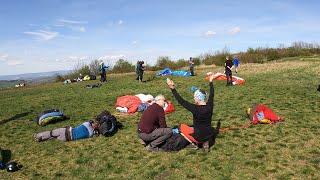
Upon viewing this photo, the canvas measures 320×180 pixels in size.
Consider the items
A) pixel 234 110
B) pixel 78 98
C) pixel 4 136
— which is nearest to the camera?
pixel 4 136

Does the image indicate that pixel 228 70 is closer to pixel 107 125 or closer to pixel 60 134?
pixel 107 125

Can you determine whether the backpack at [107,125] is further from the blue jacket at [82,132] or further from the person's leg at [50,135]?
the person's leg at [50,135]

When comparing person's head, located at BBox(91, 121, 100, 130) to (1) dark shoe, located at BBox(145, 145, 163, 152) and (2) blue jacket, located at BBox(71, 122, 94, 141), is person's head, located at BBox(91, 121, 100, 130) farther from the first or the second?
(1) dark shoe, located at BBox(145, 145, 163, 152)

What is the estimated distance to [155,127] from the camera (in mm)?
11984

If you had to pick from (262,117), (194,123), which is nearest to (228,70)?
(262,117)

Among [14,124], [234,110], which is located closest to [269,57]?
[234,110]

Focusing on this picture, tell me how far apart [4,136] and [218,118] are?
876 cm

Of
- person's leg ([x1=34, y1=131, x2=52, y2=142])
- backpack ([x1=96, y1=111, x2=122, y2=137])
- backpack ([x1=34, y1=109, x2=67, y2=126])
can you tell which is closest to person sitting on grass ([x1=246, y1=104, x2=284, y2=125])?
backpack ([x1=96, y1=111, x2=122, y2=137])

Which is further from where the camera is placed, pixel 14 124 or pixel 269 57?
pixel 269 57

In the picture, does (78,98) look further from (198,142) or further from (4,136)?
(198,142)

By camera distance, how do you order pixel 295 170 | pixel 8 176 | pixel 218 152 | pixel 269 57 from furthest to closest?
pixel 269 57
pixel 218 152
pixel 8 176
pixel 295 170

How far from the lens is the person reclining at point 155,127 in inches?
461

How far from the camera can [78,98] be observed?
24875 mm

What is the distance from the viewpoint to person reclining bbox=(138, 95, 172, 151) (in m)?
11.7
